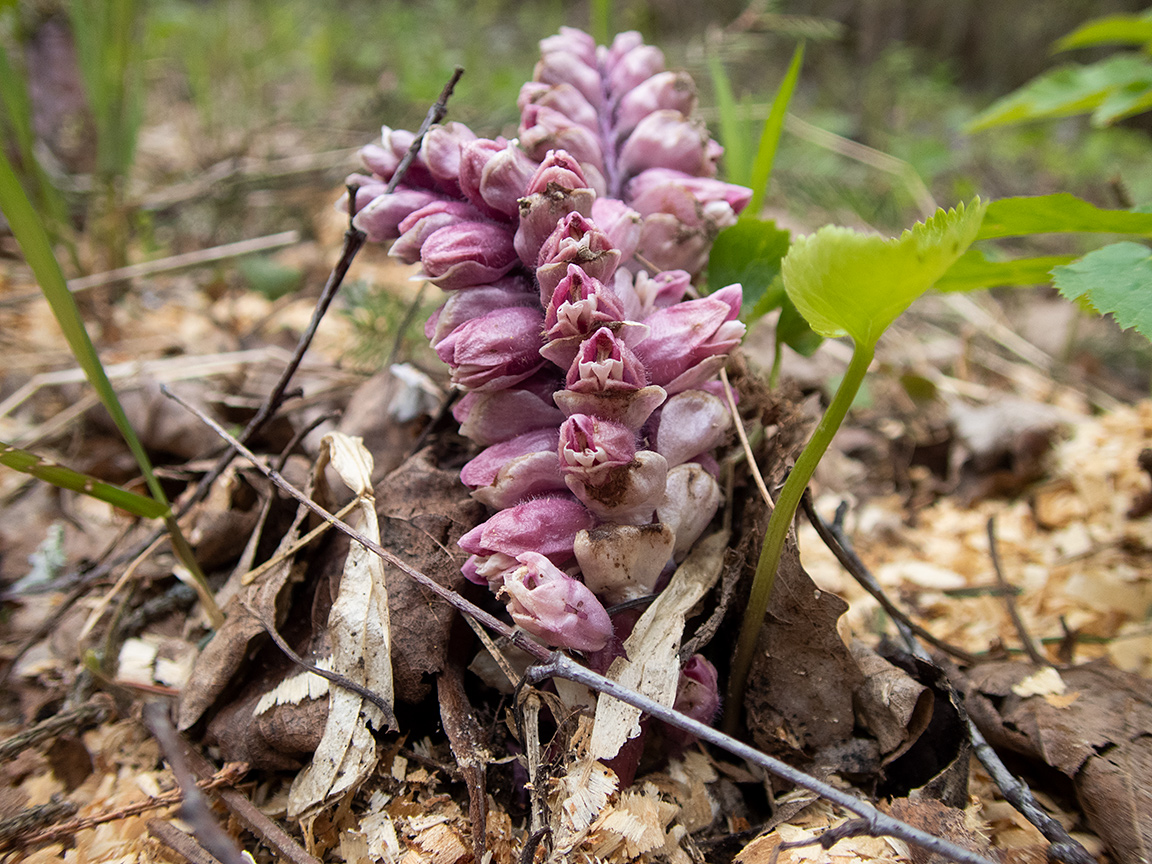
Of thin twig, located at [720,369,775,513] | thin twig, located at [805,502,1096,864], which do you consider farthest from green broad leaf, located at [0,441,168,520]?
thin twig, located at [805,502,1096,864]

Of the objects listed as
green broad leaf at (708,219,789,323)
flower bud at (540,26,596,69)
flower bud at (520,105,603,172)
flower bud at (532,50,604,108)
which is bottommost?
green broad leaf at (708,219,789,323)

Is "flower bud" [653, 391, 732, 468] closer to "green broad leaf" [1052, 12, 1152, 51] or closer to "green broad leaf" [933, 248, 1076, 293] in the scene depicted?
"green broad leaf" [933, 248, 1076, 293]

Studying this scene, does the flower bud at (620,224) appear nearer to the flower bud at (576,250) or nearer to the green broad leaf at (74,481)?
the flower bud at (576,250)

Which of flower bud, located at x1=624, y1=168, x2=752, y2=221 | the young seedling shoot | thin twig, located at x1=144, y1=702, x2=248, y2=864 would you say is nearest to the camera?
thin twig, located at x1=144, y1=702, x2=248, y2=864

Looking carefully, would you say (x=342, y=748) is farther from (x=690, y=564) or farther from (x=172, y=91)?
(x=172, y=91)

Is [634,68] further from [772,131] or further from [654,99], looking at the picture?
[772,131]

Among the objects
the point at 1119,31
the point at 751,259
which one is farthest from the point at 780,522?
the point at 1119,31
